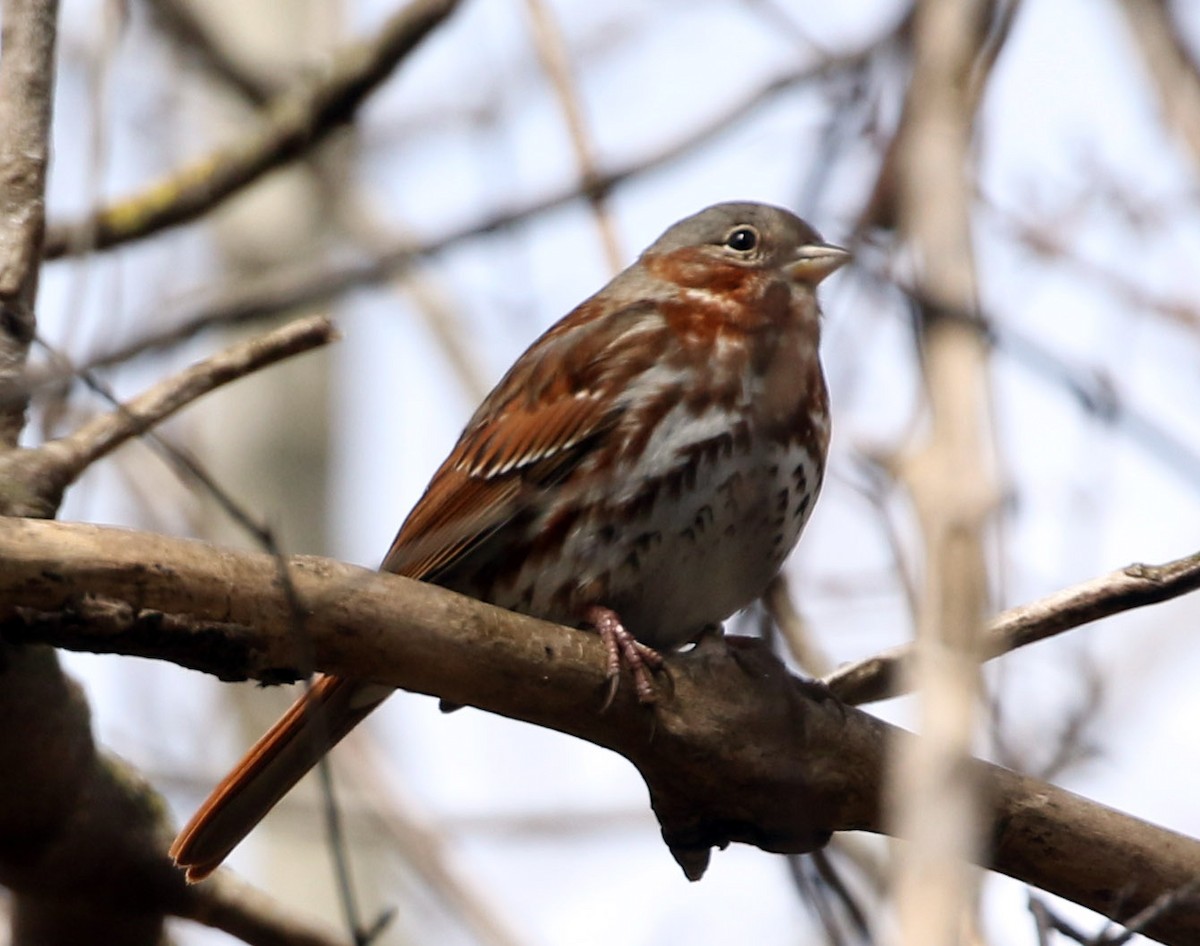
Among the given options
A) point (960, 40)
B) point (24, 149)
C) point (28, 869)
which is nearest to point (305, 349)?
point (24, 149)

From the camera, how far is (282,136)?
15.7ft

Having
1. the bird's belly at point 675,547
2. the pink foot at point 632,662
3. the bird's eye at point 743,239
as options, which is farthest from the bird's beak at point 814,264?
the pink foot at point 632,662

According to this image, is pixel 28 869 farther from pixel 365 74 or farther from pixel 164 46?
pixel 164 46

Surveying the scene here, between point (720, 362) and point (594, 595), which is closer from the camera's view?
point (594, 595)

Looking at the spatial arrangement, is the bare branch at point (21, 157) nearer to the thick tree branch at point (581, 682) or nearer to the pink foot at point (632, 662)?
the thick tree branch at point (581, 682)

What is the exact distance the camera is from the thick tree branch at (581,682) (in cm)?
251

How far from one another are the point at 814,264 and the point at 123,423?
1751mm

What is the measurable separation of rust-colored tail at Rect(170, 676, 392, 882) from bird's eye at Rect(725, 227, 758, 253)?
1501mm

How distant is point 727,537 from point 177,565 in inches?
52.1

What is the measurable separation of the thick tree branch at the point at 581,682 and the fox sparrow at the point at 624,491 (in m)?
0.28

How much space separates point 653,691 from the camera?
297cm

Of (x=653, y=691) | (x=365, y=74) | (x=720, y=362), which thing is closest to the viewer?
(x=653, y=691)

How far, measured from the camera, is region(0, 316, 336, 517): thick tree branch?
2916 millimetres

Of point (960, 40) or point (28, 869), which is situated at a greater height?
point (960, 40)
